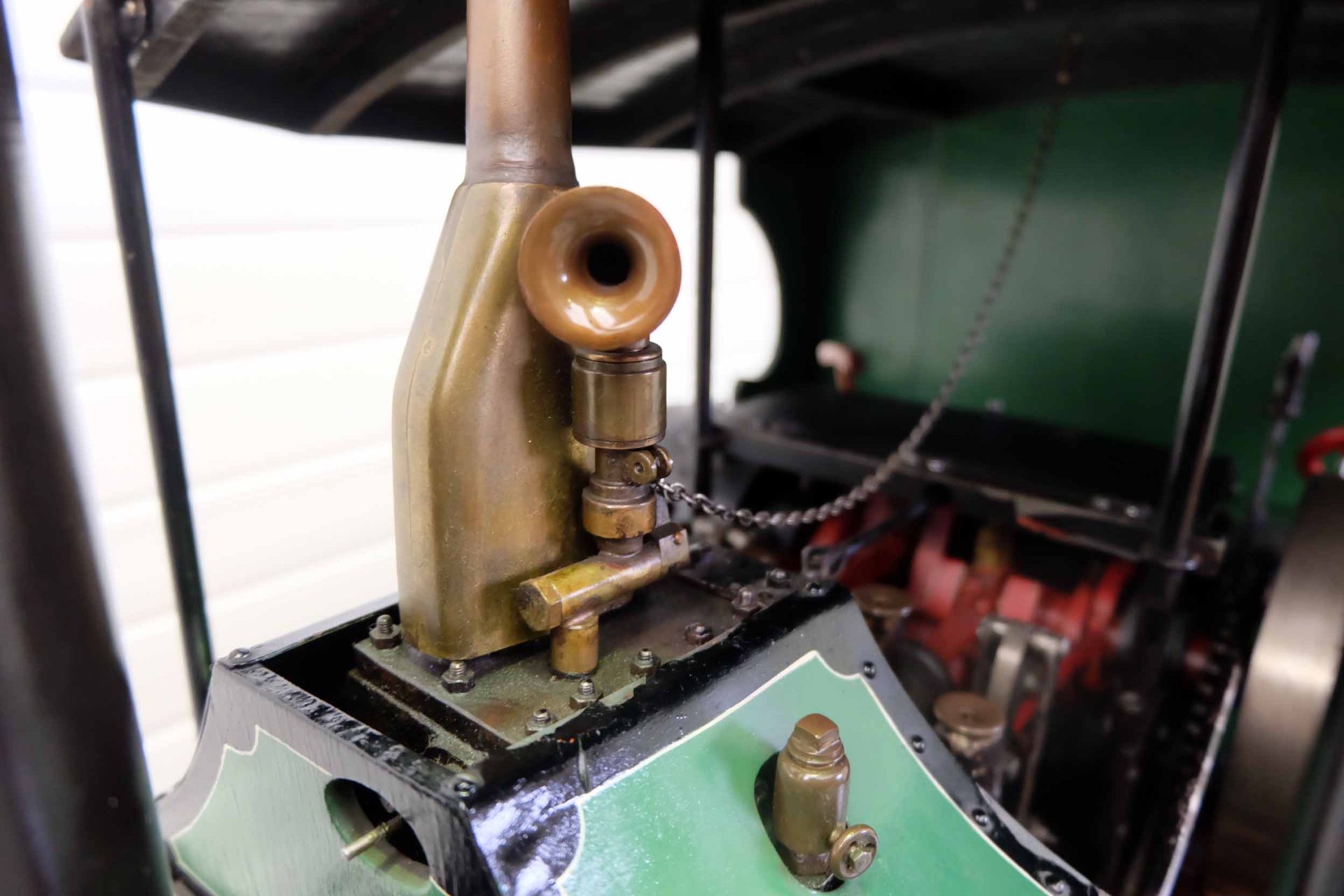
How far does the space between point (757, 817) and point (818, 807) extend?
0.09m

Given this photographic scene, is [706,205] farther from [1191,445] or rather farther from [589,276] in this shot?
[589,276]

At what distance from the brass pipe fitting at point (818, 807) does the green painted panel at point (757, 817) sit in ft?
0.16

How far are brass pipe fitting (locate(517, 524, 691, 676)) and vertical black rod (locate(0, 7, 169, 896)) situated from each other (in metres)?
0.40

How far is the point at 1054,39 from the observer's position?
7.84ft

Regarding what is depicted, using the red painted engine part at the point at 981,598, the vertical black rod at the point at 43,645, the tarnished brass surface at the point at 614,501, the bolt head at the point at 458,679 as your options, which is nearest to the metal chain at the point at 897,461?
the tarnished brass surface at the point at 614,501

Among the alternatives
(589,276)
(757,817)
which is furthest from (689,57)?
(757,817)

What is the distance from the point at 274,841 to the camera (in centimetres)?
106

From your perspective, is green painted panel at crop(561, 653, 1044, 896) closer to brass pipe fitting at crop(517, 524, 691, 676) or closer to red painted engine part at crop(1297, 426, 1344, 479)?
brass pipe fitting at crop(517, 524, 691, 676)

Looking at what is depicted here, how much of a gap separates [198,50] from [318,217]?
122cm

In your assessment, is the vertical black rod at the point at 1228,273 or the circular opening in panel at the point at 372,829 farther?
the vertical black rod at the point at 1228,273

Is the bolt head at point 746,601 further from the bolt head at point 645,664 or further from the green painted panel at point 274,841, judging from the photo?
the green painted panel at point 274,841

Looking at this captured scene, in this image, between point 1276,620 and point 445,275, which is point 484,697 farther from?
point 1276,620

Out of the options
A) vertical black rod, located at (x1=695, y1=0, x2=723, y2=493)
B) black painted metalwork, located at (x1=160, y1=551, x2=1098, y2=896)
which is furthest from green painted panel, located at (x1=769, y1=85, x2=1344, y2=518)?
black painted metalwork, located at (x1=160, y1=551, x2=1098, y2=896)

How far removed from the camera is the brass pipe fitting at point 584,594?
100 centimetres
